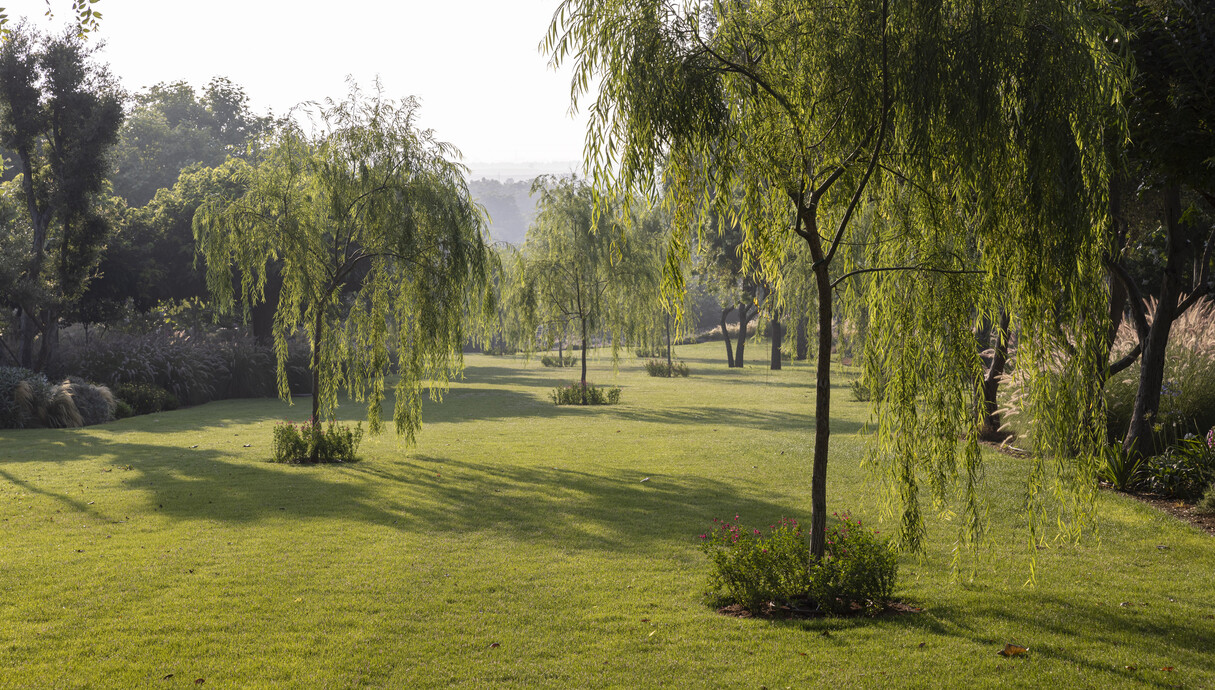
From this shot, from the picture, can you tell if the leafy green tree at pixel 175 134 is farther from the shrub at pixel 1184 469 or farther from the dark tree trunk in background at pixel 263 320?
the shrub at pixel 1184 469

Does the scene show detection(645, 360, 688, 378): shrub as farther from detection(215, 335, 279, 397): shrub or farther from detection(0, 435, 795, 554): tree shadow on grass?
detection(0, 435, 795, 554): tree shadow on grass

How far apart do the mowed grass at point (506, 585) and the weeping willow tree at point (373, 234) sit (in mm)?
→ 2096

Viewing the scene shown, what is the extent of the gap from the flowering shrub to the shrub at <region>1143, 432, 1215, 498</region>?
20.8ft

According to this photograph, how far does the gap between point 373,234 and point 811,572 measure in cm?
973

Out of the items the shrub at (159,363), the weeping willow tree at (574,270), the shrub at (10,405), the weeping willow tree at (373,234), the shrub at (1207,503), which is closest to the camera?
the shrub at (1207,503)

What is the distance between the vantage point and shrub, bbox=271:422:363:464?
1405cm

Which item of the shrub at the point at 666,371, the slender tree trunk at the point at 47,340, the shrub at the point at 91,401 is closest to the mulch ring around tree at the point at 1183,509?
the shrub at the point at 91,401

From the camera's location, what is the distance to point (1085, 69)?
452 centimetres

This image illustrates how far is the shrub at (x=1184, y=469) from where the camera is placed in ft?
32.2

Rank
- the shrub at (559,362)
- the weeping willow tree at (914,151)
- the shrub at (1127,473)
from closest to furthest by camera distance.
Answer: the weeping willow tree at (914,151) < the shrub at (1127,473) < the shrub at (559,362)

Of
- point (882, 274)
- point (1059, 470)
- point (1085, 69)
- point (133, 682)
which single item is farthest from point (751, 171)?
→ point (133, 682)

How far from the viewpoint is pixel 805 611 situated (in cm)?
595

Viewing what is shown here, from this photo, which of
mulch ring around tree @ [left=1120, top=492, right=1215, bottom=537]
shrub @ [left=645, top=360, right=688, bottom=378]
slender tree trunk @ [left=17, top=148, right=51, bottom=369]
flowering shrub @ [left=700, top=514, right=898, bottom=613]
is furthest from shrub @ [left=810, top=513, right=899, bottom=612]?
shrub @ [left=645, top=360, right=688, bottom=378]

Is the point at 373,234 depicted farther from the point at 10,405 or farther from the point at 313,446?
the point at 10,405
